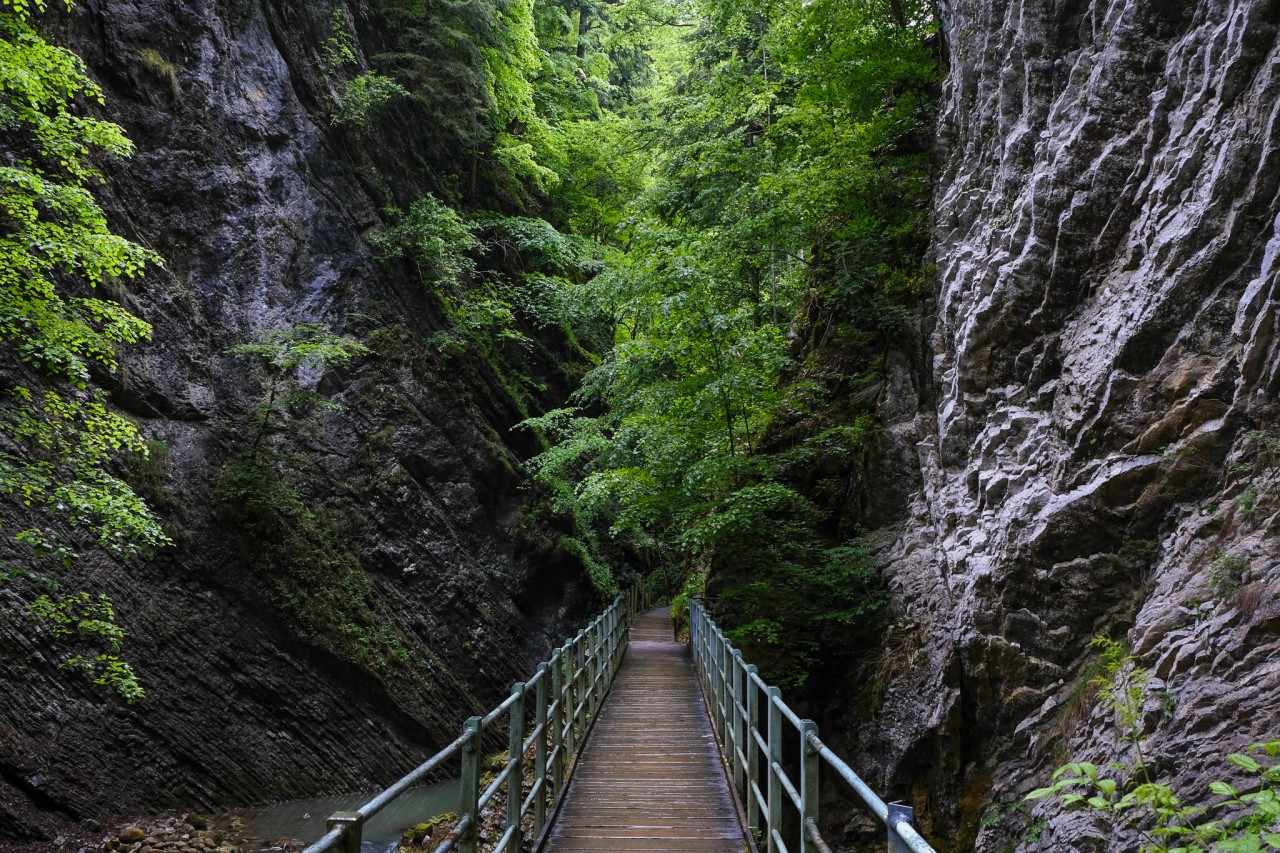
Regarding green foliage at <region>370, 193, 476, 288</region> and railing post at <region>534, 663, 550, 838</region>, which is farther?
green foliage at <region>370, 193, 476, 288</region>

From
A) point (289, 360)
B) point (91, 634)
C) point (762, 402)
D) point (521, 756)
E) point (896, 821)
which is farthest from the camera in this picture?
point (762, 402)

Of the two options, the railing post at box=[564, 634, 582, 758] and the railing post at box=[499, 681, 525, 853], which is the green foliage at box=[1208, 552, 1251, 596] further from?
the railing post at box=[564, 634, 582, 758]

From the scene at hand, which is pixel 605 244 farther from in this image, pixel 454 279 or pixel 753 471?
pixel 753 471

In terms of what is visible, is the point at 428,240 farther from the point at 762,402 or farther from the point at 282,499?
the point at 762,402

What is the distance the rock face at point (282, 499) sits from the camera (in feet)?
31.3

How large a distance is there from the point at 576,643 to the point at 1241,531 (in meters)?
6.07

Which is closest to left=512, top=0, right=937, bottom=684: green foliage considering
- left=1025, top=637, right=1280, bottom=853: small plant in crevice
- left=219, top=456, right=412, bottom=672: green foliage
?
left=219, top=456, right=412, bottom=672: green foliage

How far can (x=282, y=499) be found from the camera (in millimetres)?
12109

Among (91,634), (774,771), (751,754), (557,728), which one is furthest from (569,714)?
(91,634)

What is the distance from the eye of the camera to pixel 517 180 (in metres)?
21.1

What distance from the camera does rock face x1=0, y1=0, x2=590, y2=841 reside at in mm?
9531

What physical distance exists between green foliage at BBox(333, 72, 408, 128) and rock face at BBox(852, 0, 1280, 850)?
11.4 metres

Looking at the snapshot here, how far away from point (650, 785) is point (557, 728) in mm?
1080

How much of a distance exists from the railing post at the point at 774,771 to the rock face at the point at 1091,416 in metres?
2.46
